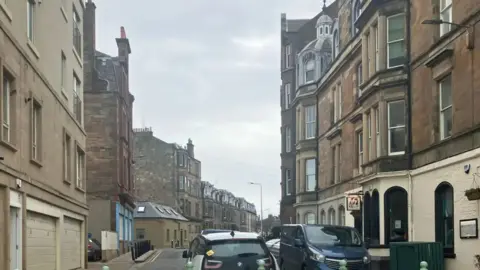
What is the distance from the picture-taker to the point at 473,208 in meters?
17.3

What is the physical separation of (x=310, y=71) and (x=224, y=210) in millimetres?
89998

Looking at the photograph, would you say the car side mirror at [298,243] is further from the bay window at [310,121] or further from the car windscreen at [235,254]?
the bay window at [310,121]

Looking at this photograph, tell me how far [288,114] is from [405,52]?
1029 inches

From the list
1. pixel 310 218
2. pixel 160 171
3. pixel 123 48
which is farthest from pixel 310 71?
pixel 160 171

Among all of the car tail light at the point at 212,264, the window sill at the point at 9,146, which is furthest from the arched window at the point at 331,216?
the window sill at the point at 9,146

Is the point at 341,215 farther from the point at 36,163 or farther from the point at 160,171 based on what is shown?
the point at 160,171

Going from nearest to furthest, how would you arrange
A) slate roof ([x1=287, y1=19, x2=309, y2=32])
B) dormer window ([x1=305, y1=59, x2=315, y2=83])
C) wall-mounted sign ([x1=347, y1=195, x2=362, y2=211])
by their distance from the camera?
1. wall-mounted sign ([x1=347, y1=195, x2=362, y2=211])
2. dormer window ([x1=305, y1=59, x2=315, y2=83])
3. slate roof ([x1=287, y1=19, x2=309, y2=32])

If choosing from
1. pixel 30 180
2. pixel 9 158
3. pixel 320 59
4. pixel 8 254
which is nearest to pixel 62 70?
pixel 30 180

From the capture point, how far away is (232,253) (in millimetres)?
13578

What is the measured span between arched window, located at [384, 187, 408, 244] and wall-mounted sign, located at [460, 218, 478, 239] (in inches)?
192

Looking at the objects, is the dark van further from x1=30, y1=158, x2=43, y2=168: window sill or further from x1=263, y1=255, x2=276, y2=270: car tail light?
x1=30, y1=158, x2=43, y2=168: window sill

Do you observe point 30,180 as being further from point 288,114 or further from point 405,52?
point 288,114

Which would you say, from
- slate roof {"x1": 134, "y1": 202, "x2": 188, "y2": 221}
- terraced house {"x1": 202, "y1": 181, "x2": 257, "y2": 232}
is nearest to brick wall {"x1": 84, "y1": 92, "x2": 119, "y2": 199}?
slate roof {"x1": 134, "y1": 202, "x2": 188, "y2": 221}

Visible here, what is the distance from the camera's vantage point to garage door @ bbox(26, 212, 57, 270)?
17422mm
